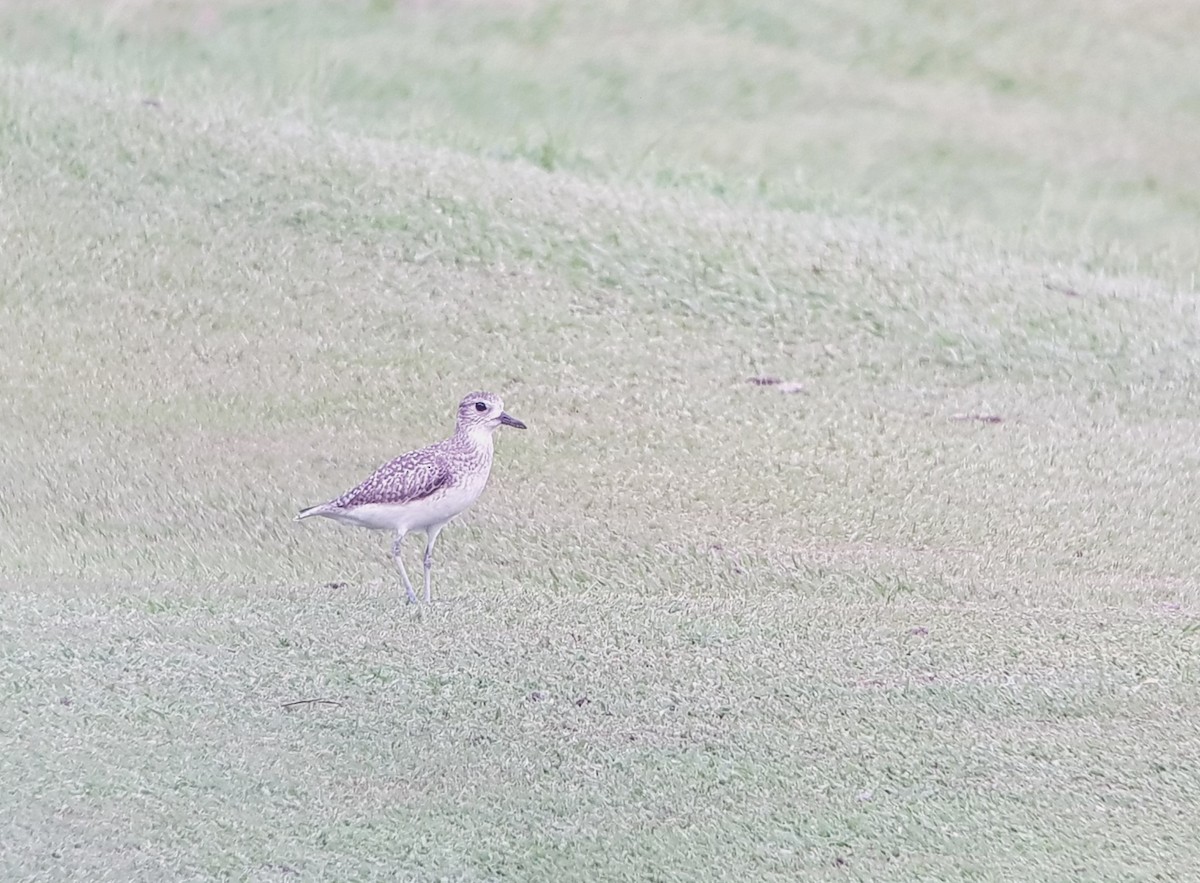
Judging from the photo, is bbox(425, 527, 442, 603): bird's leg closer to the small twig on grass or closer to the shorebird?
the shorebird

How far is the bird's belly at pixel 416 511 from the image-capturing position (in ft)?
6.22

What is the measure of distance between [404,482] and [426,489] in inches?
1.2

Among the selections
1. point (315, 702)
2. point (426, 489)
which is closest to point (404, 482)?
point (426, 489)

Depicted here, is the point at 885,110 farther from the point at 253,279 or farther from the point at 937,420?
the point at 253,279

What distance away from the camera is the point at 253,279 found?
85.5 inches

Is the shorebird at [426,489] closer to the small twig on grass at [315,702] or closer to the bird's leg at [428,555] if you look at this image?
the bird's leg at [428,555]

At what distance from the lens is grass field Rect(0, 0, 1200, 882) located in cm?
179

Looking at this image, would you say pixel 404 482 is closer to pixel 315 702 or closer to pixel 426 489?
pixel 426 489

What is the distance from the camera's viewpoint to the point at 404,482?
191 cm

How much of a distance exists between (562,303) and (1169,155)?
1000 millimetres

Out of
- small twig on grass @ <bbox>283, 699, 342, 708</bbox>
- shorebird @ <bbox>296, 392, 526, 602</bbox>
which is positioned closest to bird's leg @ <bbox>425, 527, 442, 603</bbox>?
shorebird @ <bbox>296, 392, 526, 602</bbox>

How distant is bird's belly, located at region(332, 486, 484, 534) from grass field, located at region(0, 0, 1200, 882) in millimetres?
42

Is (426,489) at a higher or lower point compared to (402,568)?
higher

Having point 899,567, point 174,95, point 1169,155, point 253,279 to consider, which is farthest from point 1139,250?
point 174,95
